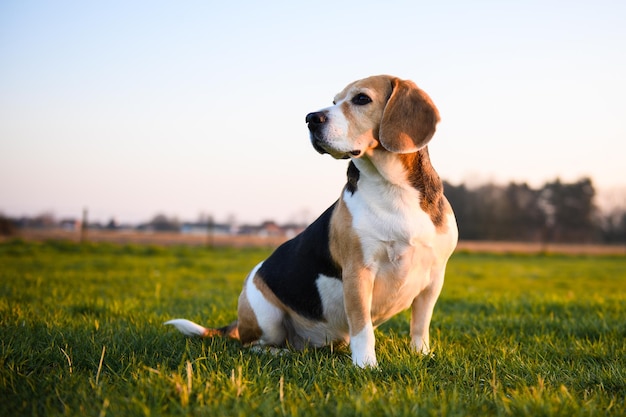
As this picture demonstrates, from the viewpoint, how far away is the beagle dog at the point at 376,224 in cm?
333

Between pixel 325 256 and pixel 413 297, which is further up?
pixel 325 256

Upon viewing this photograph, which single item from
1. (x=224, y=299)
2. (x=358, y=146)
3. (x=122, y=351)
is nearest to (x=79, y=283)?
(x=224, y=299)

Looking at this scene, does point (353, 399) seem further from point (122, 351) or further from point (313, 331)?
point (122, 351)

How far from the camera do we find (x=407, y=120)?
11.1ft

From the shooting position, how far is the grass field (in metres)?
2.35

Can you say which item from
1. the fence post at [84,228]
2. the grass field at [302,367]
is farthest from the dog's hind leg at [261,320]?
the fence post at [84,228]

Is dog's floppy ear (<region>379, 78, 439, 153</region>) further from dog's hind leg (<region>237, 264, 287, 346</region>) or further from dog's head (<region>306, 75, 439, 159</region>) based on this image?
dog's hind leg (<region>237, 264, 287, 346</region>)

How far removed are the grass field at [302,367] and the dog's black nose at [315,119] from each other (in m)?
1.51

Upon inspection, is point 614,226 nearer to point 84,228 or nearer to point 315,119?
point 84,228

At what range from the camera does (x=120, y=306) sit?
569 centimetres

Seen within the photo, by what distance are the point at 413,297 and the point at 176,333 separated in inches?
77.6

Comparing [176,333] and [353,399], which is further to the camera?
[176,333]

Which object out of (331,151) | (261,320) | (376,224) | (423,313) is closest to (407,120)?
(331,151)

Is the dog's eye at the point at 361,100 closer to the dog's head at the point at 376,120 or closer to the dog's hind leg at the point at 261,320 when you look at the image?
the dog's head at the point at 376,120
